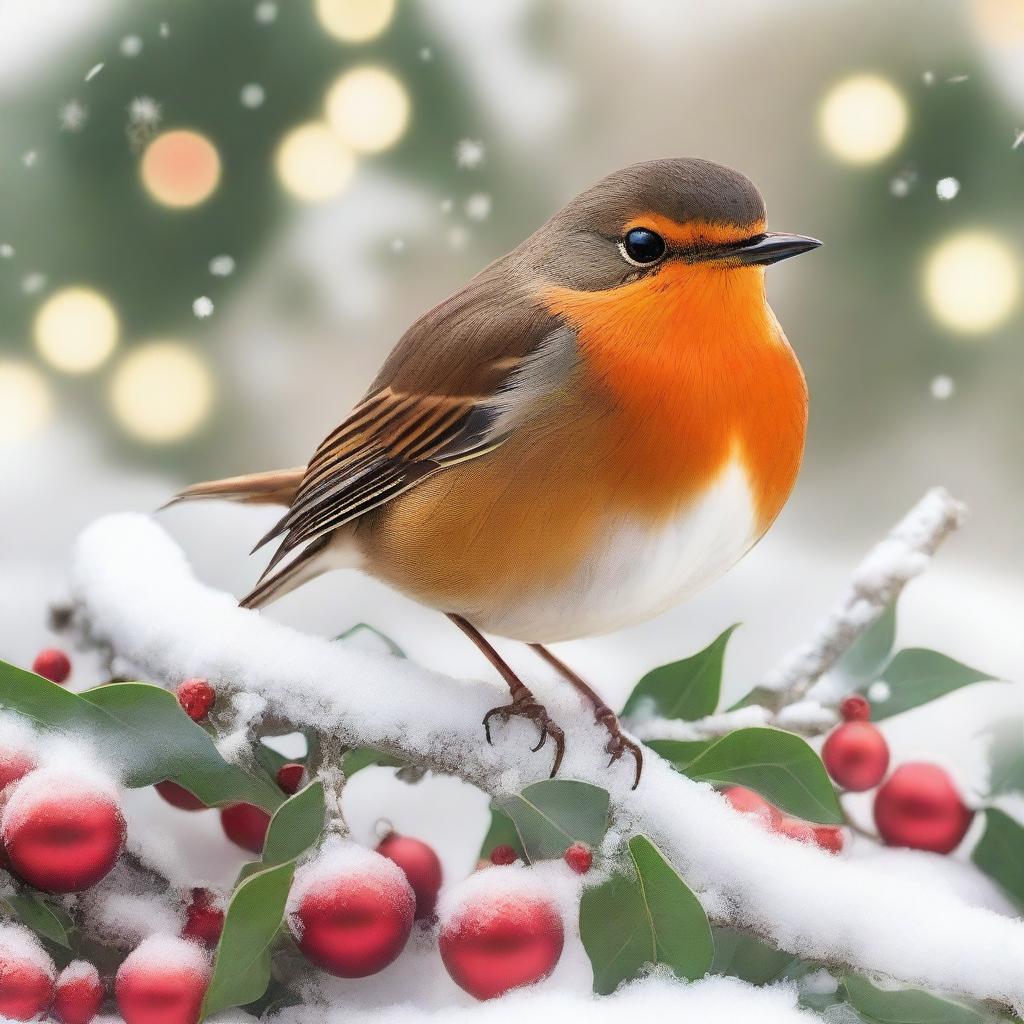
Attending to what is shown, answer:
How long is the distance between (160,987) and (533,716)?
0.37 metres

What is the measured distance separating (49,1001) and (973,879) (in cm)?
85

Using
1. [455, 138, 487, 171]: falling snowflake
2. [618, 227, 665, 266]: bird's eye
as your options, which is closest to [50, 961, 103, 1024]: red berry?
[618, 227, 665, 266]: bird's eye

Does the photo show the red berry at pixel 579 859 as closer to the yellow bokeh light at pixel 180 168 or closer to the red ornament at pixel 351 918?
the red ornament at pixel 351 918

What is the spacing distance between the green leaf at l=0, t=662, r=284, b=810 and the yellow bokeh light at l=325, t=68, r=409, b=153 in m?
1.09

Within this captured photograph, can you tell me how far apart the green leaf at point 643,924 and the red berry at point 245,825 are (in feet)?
1.16

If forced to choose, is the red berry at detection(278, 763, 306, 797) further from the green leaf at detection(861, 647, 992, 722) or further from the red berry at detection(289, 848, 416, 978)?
the green leaf at detection(861, 647, 992, 722)

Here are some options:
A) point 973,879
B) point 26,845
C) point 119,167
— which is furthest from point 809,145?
point 26,845

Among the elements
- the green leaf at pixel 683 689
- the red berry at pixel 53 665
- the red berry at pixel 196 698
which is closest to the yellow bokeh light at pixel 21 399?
the red berry at pixel 53 665

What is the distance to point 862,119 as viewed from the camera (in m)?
1.94

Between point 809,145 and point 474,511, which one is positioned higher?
point 809,145

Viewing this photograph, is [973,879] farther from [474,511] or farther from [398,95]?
[398,95]

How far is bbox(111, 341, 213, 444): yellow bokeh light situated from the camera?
194cm

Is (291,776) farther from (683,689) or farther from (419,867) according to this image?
(683,689)

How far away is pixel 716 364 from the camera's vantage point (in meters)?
1.08
